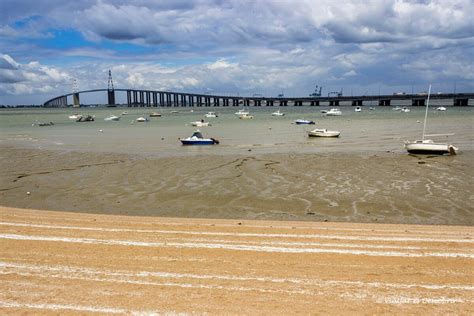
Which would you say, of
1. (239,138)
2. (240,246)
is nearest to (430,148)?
(239,138)

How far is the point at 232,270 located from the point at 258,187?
1130 centimetres

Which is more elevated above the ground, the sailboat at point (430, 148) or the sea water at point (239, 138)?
the sailboat at point (430, 148)

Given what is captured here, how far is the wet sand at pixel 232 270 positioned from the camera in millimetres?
5996

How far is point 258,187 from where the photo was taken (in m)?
18.6

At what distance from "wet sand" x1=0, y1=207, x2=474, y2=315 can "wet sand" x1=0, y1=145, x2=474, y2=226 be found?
353cm

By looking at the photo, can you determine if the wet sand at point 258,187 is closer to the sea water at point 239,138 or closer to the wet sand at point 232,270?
the wet sand at point 232,270

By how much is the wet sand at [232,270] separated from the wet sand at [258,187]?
3.53 m

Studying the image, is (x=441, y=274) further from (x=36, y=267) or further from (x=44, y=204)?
(x=44, y=204)

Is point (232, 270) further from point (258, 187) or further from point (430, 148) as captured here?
point (430, 148)

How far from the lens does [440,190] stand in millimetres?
17828

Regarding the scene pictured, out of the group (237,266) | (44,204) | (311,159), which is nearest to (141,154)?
(311,159)

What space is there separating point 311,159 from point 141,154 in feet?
41.1

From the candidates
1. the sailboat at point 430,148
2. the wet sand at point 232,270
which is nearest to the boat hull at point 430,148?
the sailboat at point 430,148

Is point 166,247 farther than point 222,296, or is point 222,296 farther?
point 166,247
